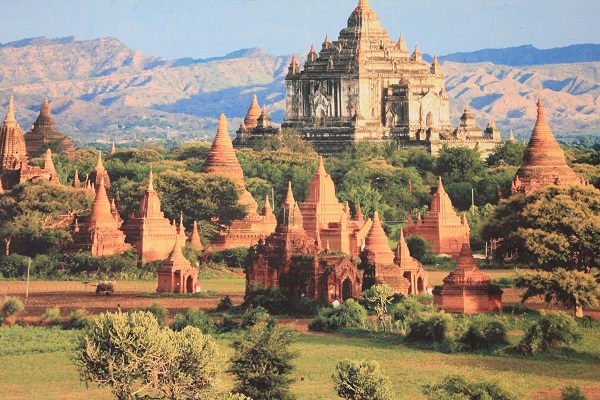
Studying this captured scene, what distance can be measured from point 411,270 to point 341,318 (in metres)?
8.37

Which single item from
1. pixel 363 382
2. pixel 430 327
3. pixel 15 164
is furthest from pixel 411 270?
pixel 15 164

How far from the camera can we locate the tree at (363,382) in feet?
131

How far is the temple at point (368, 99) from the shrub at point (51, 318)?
54.8m

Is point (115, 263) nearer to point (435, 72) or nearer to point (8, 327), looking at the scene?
point (8, 327)

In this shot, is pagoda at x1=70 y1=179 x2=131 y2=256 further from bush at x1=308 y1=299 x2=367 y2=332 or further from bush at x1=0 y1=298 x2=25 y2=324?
bush at x1=308 y1=299 x2=367 y2=332

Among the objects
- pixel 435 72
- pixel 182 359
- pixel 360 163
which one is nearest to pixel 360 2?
pixel 435 72

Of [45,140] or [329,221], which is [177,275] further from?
[45,140]

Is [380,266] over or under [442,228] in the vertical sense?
under

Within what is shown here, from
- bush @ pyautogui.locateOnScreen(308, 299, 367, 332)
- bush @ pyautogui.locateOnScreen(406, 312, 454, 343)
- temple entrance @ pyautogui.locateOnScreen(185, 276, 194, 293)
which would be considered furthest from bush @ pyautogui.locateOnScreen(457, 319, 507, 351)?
temple entrance @ pyautogui.locateOnScreen(185, 276, 194, 293)

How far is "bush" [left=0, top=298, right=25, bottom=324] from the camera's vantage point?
58000 millimetres

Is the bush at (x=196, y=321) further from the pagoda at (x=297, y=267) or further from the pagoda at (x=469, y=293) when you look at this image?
the pagoda at (x=469, y=293)

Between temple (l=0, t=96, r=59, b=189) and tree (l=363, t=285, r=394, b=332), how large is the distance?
2731cm

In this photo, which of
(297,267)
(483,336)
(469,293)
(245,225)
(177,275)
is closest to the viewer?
(483,336)

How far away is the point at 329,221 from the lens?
76.8 meters
